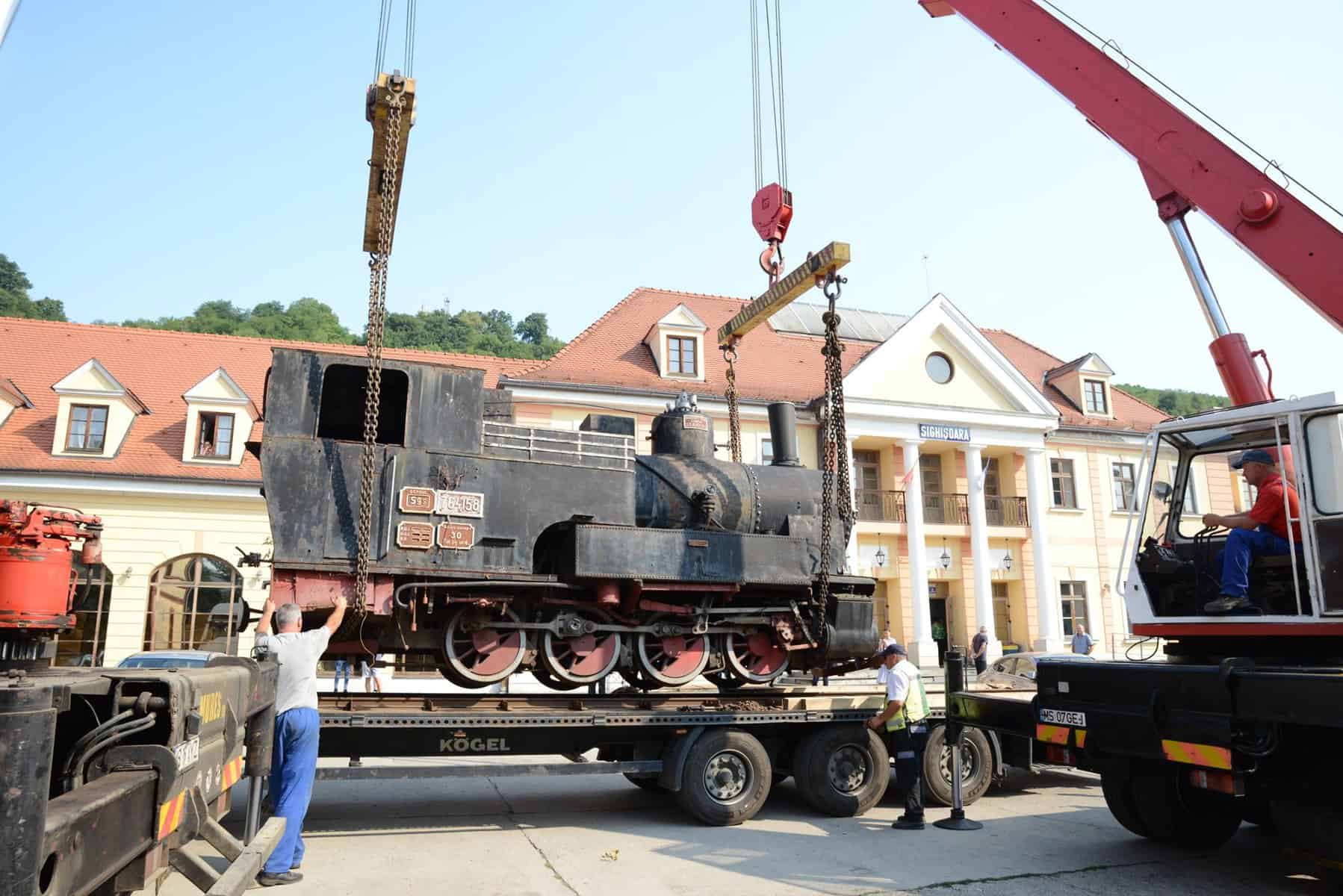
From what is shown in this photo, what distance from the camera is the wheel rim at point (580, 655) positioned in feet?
28.2

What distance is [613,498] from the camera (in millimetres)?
8820

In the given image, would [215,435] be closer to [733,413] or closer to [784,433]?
[733,413]

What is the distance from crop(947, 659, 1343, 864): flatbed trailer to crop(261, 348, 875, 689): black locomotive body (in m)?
2.80

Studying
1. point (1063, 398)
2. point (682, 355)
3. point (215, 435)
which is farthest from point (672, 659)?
point (1063, 398)

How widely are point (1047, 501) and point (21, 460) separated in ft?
84.9

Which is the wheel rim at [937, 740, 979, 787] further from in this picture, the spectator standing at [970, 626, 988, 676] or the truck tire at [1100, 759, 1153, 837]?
the spectator standing at [970, 626, 988, 676]

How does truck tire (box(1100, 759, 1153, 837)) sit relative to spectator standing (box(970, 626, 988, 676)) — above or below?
below

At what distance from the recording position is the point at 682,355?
977 inches

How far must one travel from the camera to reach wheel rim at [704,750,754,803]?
784 cm

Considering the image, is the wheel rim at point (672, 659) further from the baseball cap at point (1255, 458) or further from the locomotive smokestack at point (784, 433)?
the baseball cap at point (1255, 458)

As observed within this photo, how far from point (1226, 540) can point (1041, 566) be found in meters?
20.3

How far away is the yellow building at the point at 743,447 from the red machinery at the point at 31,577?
11.2 m

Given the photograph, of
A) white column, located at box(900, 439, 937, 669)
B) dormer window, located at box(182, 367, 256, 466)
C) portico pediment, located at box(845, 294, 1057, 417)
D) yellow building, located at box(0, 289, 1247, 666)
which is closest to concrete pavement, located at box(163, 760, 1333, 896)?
yellow building, located at box(0, 289, 1247, 666)

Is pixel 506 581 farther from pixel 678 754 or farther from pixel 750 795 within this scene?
pixel 750 795
